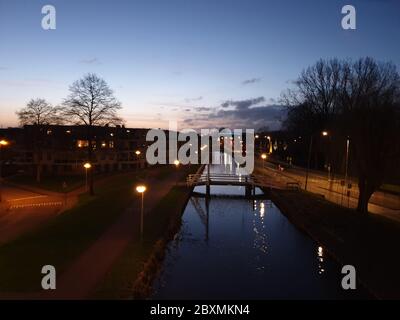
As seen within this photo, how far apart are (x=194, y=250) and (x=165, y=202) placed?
12.2 meters

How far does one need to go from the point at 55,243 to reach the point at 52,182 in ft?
114

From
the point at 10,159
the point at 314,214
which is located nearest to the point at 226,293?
the point at 314,214

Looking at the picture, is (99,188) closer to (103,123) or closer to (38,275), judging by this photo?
(103,123)

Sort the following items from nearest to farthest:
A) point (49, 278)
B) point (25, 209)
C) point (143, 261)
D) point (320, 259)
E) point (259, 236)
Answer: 1. point (49, 278)
2. point (143, 261)
3. point (320, 259)
4. point (259, 236)
5. point (25, 209)

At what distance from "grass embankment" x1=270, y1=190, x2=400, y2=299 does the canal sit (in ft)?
2.32

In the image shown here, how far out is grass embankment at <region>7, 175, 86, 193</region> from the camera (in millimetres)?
48831

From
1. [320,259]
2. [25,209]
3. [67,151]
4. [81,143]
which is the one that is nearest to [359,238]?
[320,259]

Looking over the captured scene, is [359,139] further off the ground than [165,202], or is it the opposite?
[359,139]

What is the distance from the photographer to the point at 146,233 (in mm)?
25078

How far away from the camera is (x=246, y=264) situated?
2278 cm

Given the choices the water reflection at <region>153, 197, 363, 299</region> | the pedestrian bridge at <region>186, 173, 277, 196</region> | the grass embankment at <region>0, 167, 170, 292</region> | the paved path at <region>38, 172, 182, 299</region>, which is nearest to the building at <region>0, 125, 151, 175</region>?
the pedestrian bridge at <region>186, 173, 277, 196</region>

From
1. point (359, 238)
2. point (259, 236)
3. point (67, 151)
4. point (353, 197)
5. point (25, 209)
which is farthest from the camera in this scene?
point (67, 151)

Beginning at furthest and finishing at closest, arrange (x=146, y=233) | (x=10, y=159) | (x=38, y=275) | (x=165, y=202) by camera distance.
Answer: (x=10, y=159), (x=165, y=202), (x=146, y=233), (x=38, y=275)

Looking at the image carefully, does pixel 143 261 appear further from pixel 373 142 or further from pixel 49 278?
pixel 373 142
